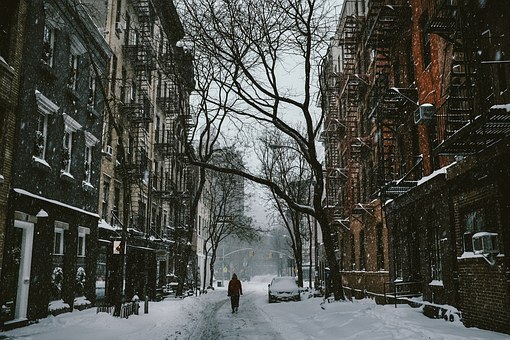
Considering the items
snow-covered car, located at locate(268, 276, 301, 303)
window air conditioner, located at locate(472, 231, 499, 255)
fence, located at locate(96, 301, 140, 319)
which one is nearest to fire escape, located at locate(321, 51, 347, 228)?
snow-covered car, located at locate(268, 276, 301, 303)

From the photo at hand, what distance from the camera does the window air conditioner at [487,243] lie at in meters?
10.3

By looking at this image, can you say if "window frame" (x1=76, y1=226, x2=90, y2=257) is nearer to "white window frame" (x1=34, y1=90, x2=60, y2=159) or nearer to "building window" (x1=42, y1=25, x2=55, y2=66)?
"white window frame" (x1=34, y1=90, x2=60, y2=159)

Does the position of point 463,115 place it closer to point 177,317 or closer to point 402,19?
point 402,19

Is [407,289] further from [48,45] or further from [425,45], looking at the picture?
[48,45]

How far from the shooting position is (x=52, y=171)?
Result: 1636 centimetres

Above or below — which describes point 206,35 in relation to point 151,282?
above

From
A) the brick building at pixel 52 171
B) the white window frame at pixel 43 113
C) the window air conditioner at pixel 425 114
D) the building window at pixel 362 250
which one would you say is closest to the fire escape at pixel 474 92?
the window air conditioner at pixel 425 114

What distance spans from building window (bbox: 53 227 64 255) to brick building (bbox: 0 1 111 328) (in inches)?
1.5

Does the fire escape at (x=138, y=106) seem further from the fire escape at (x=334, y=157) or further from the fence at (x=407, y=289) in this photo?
the fence at (x=407, y=289)

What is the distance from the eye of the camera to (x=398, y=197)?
1920cm

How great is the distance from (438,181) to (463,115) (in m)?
2.84

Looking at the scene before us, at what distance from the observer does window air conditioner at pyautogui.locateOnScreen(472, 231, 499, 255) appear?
10.3 metres

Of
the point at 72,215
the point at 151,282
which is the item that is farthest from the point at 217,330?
the point at 151,282

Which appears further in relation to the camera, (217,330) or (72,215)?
(72,215)
